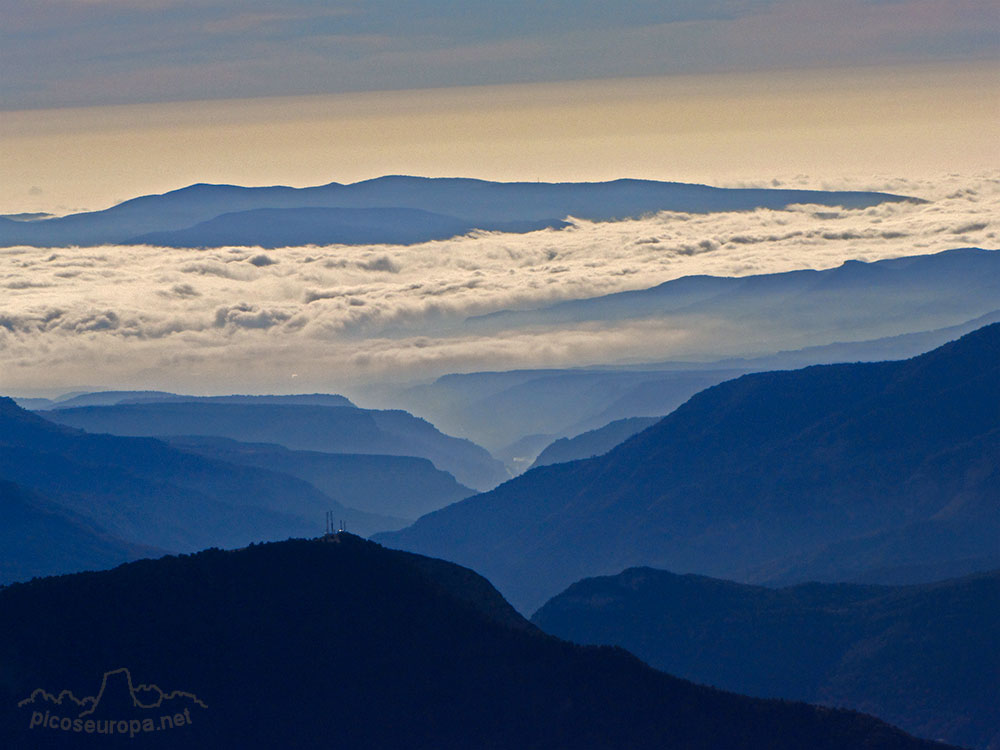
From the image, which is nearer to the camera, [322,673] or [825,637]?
[322,673]

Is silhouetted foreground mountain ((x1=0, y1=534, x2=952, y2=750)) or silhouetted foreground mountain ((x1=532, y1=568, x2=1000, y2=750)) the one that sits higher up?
silhouetted foreground mountain ((x1=0, y1=534, x2=952, y2=750))

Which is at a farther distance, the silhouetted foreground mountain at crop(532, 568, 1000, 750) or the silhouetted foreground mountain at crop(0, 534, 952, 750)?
the silhouetted foreground mountain at crop(532, 568, 1000, 750)

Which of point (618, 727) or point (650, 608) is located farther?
point (650, 608)

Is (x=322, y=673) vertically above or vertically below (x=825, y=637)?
above

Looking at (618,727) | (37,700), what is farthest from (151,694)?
(618,727)

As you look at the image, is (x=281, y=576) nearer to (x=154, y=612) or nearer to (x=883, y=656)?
(x=154, y=612)
